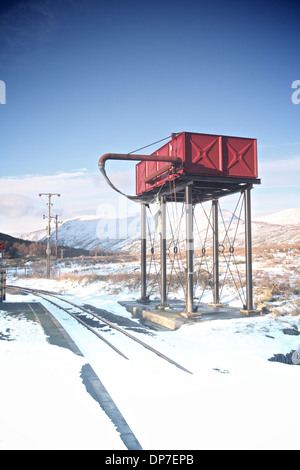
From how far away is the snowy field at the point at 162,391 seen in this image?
4.84 meters

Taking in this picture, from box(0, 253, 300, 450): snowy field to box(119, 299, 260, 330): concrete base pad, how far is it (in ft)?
4.80

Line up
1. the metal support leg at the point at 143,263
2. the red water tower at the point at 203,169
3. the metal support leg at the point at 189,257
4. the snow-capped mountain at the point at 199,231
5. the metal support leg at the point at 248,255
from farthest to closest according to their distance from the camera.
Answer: the snow-capped mountain at the point at 199,231 < the metal support leg at the point at 143,263 < the metal support leg at the point at 248,255 < the red water tower at the point at 203,169 < the metal support leg at the point at 189,257

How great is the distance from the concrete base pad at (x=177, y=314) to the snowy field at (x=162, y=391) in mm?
1463

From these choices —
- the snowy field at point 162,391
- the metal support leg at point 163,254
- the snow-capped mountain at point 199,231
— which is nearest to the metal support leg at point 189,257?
the metal support leg at point 163,254

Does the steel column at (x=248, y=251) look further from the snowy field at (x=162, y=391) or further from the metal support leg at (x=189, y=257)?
the snowy field at (x=162, y=391)

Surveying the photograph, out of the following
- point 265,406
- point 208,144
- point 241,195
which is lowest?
point 265,406

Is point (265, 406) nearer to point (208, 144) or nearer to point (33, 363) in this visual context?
point (33, 363)

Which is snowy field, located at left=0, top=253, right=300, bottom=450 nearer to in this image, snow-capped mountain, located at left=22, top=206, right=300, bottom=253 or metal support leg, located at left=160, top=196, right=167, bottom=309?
metal support leg, located at left=160, top=196, right=167, bottom=309

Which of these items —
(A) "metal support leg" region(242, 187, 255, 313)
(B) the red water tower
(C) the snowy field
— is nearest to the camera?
(C) the snowy field

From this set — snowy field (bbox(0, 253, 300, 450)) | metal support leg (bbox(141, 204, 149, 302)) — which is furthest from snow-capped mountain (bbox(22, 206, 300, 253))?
snowy field (bbox(0, 253, 300, 450))

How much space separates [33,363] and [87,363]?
1.10 meters

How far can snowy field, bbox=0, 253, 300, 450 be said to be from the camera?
4836 millimetres
